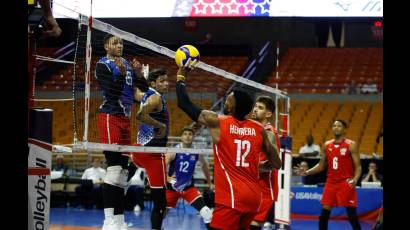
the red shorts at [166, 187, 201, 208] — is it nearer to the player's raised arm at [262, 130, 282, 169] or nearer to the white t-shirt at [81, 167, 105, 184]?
the player's raised arm at [262, 130, 282, 169]

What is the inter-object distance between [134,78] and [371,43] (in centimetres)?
2097

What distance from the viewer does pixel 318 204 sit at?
14.8 m

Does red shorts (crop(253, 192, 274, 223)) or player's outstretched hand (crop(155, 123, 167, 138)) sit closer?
player's outstretched hand (crop(155, 123, 167, 138))

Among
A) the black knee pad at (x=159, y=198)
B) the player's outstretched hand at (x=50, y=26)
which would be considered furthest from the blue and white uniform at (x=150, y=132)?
the player's outstretched hand at (x=50, y=26)

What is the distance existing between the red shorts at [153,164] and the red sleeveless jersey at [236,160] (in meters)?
2.18

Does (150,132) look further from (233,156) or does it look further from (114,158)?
(233,156)

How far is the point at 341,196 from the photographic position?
10195 mm

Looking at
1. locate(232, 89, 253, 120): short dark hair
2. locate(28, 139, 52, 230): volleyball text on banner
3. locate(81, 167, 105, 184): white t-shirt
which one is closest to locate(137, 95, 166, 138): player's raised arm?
locate(232, 89, 253, 120): short dark hair

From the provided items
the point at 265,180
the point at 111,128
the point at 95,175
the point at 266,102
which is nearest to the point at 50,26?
the point at 111,128

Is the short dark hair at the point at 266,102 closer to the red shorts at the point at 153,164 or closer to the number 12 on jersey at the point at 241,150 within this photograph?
the red shorts at the point at 153,164

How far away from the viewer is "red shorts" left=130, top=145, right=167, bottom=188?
25.8ft

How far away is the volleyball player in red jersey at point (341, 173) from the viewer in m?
10.2

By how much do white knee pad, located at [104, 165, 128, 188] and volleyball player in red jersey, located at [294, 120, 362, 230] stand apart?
147 inches

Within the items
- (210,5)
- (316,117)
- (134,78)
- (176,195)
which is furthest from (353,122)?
(134,78)
